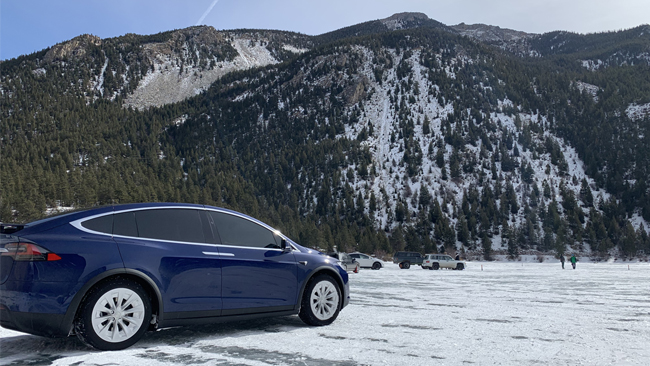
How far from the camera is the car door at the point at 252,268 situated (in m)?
5.28

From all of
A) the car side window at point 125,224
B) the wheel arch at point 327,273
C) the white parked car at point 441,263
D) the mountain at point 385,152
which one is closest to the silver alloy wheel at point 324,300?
the wheel arch at point 327,273

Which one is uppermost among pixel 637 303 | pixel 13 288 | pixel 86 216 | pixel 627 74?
pixel 627 74

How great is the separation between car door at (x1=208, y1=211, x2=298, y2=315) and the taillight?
1.84m

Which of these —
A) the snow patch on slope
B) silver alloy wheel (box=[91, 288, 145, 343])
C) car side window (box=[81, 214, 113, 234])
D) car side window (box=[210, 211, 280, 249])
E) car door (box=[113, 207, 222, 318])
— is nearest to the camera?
silver alloy wheel (box=[91, 288, 145, 343])

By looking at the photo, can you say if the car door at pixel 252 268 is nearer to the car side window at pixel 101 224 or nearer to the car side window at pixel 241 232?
the car side window at pixel 241 232

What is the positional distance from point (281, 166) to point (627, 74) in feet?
443

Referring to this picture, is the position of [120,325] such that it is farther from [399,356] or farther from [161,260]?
[399,356]

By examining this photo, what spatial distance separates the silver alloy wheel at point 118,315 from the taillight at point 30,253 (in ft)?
2.17

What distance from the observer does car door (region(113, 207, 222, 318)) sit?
4.73m

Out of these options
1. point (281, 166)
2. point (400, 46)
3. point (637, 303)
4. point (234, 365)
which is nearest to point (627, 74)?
point (400, 46)

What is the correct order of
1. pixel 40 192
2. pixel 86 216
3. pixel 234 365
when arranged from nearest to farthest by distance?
pixel 234 365 → pixel 86 216 → pixel 40 192

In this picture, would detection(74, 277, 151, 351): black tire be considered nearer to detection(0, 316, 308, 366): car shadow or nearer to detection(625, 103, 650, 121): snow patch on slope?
detection(0, 316, 308, 366): car shadow

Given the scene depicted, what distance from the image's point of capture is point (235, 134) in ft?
526

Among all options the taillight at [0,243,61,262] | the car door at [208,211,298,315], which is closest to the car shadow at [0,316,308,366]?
the car door at [208,211,298,315]
